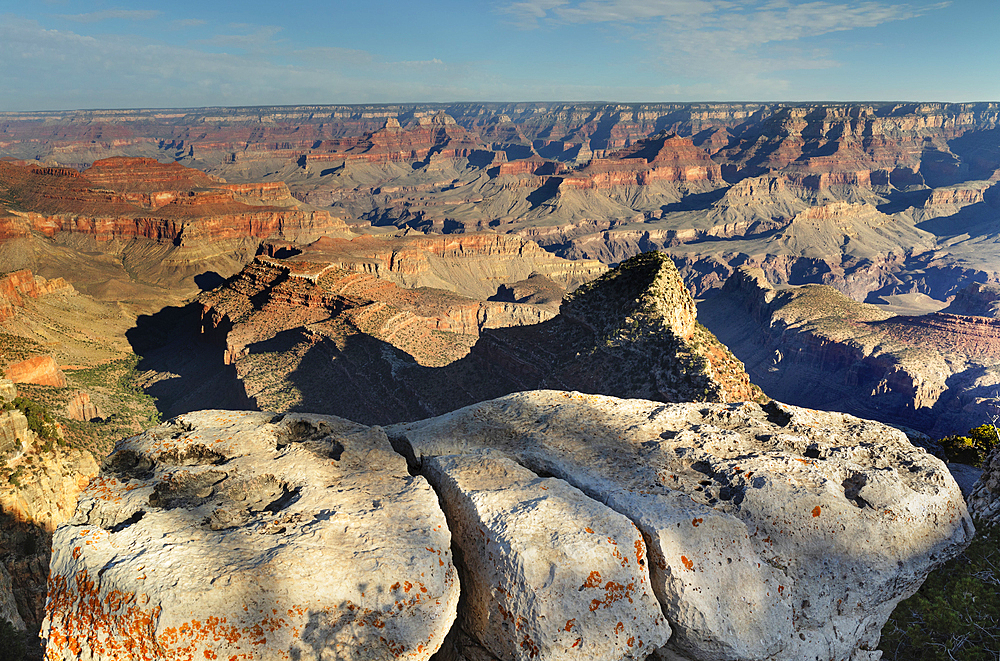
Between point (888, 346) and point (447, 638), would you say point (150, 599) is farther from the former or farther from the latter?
point (888, 346)

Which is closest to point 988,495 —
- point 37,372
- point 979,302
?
point 37,372

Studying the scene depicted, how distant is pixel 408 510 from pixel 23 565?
1764cm

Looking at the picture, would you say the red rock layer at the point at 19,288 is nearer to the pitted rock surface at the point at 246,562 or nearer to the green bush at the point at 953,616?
the pitted rock surface at the point at 246,562

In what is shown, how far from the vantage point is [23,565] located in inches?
749

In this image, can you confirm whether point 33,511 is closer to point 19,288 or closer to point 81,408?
point 81,408

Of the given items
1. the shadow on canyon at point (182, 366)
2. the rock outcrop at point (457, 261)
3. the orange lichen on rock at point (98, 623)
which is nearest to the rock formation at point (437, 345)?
the shadow on canyon at point (182, 366)

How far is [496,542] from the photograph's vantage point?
8.73 metres

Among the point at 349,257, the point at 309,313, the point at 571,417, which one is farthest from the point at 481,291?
the point at 571,417

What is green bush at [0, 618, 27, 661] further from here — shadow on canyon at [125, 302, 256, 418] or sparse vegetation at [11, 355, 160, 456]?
shadow on canyon at [125, 302, 256, 418]

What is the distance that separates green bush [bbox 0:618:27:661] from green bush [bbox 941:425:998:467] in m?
25.2

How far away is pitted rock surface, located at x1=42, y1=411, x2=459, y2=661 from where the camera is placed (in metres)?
7.38

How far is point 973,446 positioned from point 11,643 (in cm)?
2753

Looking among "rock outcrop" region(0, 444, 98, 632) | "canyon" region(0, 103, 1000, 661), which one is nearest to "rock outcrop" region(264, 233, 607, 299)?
"canyon" region(0, 103, 1000, 661)

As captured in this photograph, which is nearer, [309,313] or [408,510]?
[408,510]
